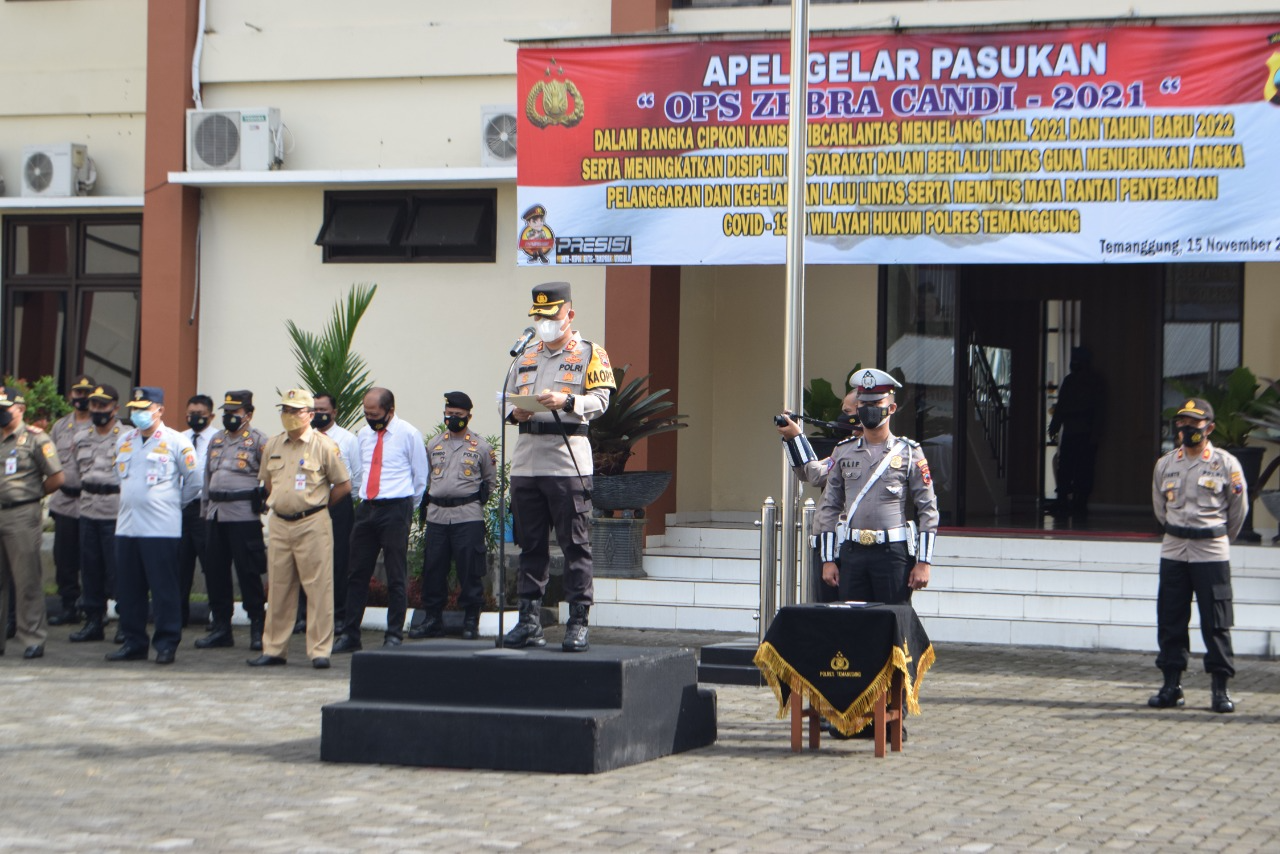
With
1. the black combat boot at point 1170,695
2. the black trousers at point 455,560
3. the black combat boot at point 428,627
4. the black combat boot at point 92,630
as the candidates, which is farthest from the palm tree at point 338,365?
the black combat boot at point 1170,695

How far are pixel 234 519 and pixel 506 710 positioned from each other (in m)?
5.17

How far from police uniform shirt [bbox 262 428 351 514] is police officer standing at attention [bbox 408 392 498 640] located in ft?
3.96

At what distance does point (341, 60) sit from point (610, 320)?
395 cm

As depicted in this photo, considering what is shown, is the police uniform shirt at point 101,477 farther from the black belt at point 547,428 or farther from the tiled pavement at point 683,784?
the black belt at point 547,428

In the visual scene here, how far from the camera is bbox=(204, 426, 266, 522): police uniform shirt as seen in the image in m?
12.6

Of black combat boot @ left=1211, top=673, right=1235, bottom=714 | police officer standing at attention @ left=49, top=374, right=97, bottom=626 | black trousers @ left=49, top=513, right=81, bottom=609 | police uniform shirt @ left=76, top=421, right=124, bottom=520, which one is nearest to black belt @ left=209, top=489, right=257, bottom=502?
police uniform shirt @ left=76, top=421, right=124, bottom=520

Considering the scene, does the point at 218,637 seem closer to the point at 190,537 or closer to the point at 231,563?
the point at 231,563

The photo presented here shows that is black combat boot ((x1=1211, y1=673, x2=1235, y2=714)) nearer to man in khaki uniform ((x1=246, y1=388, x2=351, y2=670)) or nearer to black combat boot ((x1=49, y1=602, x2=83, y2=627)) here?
man in khaki uniform ((x1=246, y1=388, x2=351, y2=670))

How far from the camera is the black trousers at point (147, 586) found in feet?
39.2

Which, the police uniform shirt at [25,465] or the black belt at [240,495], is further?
the black belt at [240,495]

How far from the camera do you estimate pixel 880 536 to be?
9305mm

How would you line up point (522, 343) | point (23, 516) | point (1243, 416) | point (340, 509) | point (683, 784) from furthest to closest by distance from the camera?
1. point (1243, 416)
2. point (340, 509)
3. point (23, 516)
4. point (522, 343)
5. point (683, 784)

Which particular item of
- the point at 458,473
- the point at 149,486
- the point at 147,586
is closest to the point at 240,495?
the point at 149,486

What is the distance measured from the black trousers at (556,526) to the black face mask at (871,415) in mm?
1693
